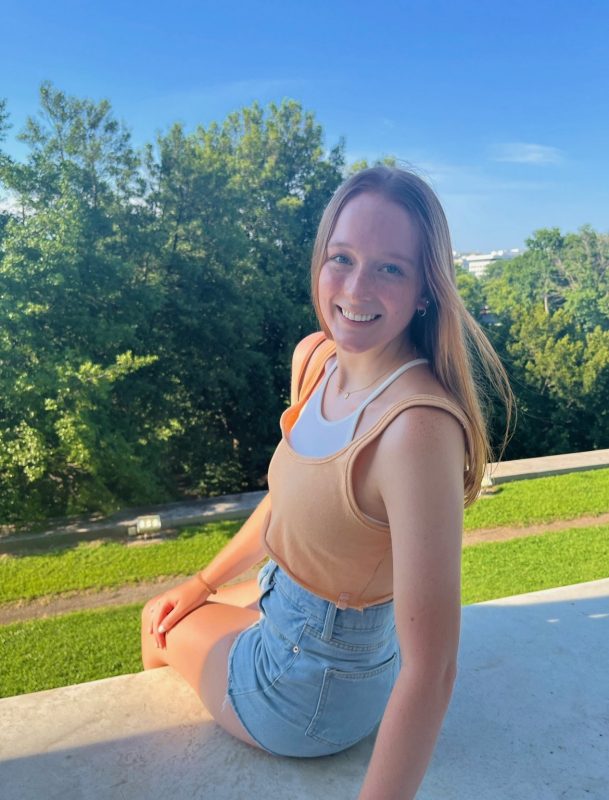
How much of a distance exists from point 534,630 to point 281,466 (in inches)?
52.9

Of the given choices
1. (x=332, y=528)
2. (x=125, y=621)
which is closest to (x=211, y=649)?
(x=332, y=528)

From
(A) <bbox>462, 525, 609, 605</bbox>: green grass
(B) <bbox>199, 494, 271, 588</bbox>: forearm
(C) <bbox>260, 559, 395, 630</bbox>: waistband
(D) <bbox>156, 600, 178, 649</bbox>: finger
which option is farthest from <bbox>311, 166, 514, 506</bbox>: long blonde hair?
(A) <bbox>462, 525, 609, 605</bbox>: green grass

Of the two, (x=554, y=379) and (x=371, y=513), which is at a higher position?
(x=371, y=513)

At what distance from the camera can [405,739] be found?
1.04 meters

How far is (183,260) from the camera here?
10.5 m

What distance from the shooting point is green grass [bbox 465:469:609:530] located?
7160 millimetres

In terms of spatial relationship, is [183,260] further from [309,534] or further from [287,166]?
[309,534]

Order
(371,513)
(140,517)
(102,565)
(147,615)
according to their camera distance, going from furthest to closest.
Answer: (140,517) < (102,565) < (147,615) < (371,513)

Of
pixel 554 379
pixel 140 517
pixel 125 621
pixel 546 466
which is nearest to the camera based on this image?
pixel 125 621

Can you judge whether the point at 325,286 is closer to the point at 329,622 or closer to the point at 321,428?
the point at 321,428

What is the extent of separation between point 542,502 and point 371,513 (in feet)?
23.4

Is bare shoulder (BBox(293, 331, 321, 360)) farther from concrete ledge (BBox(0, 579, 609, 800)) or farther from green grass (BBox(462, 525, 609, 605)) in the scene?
green grass (BBox(462, 525, 609, 605))

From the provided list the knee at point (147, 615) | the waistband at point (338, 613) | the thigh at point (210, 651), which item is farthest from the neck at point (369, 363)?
the knee at point (147, 615)

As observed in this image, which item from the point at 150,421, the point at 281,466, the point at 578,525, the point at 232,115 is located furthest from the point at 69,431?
the point at 232,115
